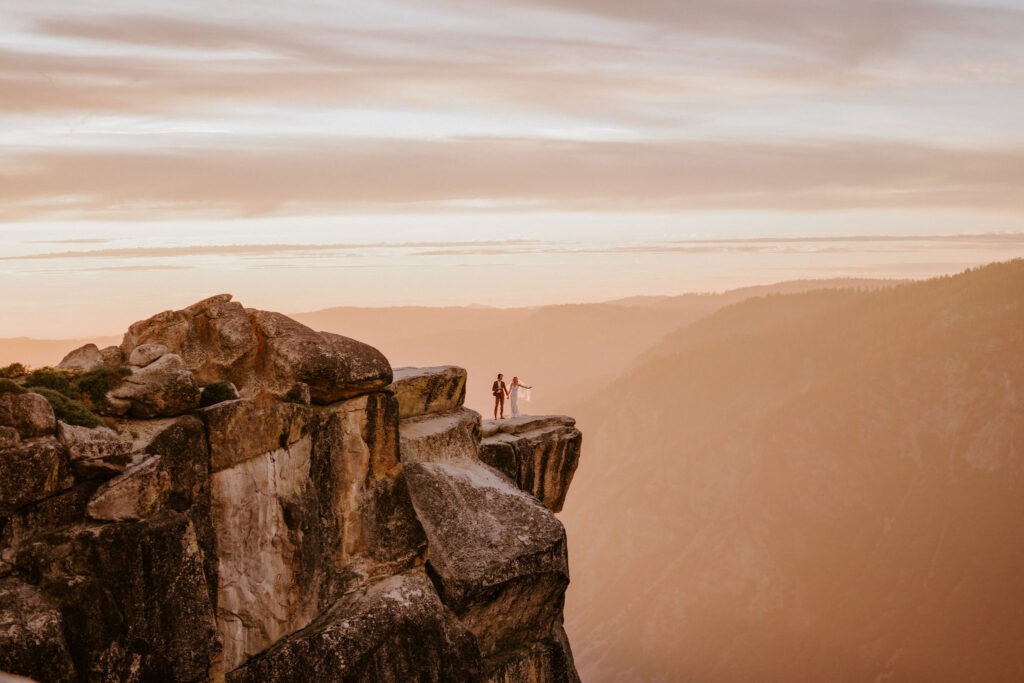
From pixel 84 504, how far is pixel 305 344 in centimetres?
1031

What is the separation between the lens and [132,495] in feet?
108

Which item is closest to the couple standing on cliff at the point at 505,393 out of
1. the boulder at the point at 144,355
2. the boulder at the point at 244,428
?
the boulder at the point at 244,428

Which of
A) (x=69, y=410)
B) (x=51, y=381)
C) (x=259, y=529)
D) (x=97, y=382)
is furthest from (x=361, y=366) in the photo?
(x=51, y=381)

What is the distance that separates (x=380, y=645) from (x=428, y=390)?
13.9 meters

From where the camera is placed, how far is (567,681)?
47219 millimetres

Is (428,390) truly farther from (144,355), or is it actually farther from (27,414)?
(27,414)

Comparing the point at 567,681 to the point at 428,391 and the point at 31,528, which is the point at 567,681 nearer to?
the point at 428,391

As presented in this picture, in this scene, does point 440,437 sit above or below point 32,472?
below

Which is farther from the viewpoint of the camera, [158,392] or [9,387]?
[158,392]

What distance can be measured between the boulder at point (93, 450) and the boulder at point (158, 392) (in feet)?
8.22

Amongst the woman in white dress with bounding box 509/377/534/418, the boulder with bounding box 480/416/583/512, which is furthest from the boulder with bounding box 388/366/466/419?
the woman in white dress with bounding box 509/377/534/418

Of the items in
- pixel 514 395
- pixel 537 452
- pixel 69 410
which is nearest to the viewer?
pixel 69 410

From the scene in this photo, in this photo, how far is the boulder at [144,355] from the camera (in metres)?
38.3

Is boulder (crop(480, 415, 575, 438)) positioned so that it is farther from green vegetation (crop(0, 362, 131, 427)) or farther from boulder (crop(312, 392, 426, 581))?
green vegetation (crop(0, 362, 131, 427))
